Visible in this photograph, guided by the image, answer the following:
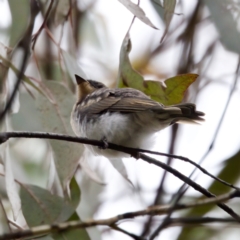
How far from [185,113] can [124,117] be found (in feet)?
1.03

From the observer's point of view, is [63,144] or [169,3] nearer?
[169,3]

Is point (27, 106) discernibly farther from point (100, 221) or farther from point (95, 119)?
point (100, 221)

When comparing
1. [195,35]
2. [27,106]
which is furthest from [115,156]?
[195,35]

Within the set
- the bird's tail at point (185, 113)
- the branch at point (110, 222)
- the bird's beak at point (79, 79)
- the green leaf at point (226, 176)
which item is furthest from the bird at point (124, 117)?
the branch at point (110, 222)

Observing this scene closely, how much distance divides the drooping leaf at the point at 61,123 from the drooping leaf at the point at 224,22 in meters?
0.63

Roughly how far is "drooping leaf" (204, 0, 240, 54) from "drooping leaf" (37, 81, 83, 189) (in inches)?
24.6

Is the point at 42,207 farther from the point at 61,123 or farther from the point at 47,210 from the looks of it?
the point at 61,123

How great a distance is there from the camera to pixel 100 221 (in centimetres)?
88

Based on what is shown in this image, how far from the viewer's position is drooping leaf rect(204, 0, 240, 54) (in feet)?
6.00

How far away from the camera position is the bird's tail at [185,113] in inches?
64.5

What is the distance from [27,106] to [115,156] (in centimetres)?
51

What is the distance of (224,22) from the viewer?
1.91 m

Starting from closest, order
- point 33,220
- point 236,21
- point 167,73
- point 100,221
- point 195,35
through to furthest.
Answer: point 100,221 < point 33,220 < point 236,21 < point 195,35 < point 167,73

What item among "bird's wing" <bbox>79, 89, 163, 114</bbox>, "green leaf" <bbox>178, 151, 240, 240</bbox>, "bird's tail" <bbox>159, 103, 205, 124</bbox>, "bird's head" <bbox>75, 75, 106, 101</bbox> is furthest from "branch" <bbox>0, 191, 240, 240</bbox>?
"bird's head" <bbox>75, 75, 106, 101</bbox>
